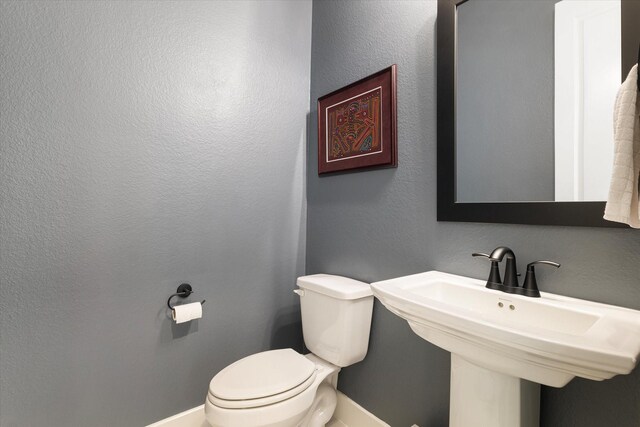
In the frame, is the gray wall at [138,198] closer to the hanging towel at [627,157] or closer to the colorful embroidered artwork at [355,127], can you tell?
the colorful embroidered artwork at [355,127]

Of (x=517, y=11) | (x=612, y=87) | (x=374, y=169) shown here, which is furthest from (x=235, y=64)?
(x=612, y=87)

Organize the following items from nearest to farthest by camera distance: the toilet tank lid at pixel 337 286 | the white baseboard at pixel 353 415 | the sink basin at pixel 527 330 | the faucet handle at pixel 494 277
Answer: the sink basin at pixel 527 330, the faucet handle at pixel 494 277, the toilet tank lid at pixel 337 286, the white baseboard at pixel 353 415

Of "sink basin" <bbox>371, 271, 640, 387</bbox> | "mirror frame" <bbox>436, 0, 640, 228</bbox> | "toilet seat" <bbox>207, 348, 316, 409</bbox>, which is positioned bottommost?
"toilet seat" <bbox>207, 348, 316, 409</bbox>

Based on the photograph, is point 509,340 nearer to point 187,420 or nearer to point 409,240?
point 409,240

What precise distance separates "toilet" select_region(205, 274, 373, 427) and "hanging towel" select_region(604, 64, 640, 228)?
93cm

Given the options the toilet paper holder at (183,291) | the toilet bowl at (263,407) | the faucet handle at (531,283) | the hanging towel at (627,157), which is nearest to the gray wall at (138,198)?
the toilet paper holder at (183,291)

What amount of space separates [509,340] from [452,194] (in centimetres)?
65

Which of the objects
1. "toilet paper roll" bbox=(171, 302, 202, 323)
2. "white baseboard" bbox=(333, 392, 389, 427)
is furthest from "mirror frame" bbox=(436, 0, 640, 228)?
"toilet paper roll" bbox=(171, 302, 202, 323)

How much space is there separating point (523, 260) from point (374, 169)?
2.42ft

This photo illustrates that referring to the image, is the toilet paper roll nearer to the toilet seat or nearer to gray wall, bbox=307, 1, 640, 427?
the toilet seat

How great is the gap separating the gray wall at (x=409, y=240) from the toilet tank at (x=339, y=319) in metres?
0.09

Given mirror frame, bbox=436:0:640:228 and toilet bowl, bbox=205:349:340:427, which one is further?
toilet bowl, bbox=205:349:340:427

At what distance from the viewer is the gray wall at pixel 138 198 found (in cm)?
115

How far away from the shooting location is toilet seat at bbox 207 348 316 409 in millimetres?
1081
